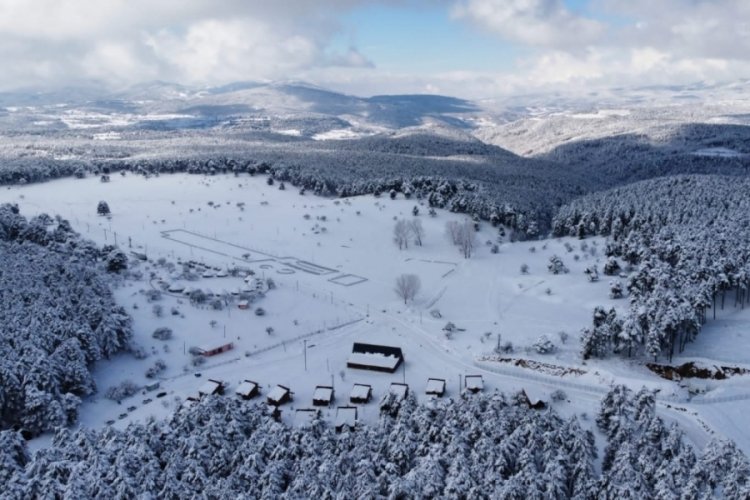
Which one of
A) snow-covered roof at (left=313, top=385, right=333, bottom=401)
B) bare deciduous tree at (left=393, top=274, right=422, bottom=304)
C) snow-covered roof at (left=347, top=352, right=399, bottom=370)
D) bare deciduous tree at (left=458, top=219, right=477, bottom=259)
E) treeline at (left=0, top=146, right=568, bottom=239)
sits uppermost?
treeline at (left=0, top=146, right=568, bottom=239)

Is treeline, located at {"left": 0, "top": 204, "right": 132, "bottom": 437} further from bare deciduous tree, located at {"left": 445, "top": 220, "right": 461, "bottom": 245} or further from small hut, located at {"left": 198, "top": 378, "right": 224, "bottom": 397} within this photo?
bare deciduous tree, located at {"left": 445, "top": 220, "right": 461, "bottom": 245}

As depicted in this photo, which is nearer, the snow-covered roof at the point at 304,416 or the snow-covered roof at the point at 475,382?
the snow-covered roof at the point at 304,416

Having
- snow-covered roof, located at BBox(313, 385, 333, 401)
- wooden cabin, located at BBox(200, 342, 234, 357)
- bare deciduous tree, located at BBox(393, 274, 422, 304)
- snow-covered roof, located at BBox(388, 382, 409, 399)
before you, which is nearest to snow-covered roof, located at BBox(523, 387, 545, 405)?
snow-covered roof, located at BBox(388, 382, 409, 399)

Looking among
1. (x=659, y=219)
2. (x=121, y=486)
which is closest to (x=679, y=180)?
(x=659, y=219)

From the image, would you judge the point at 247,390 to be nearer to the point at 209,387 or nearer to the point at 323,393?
the point at 209,387

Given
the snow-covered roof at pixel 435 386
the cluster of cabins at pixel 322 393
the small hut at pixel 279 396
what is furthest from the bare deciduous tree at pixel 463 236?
the small hut at pixel 279 396

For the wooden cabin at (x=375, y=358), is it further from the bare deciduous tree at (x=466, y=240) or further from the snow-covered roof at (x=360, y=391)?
the bare deciduous tree at (x=466, y=240)

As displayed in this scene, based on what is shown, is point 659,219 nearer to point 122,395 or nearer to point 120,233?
point 122,395
